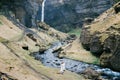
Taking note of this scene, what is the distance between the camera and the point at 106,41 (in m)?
66.6

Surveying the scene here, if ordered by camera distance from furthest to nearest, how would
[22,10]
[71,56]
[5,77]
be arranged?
1. [22,10]
2. [71,56]
3. [5,77]

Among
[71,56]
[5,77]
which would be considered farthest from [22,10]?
[5,77]

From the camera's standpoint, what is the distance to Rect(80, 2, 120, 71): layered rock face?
197 feet

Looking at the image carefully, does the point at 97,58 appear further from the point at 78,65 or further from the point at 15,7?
the point at 15,7

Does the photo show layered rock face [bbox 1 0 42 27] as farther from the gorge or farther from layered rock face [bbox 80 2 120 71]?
layered rock face [bbox 80 2 120 71]

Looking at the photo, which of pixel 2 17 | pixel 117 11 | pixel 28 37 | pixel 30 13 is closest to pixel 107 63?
pixel 117 11

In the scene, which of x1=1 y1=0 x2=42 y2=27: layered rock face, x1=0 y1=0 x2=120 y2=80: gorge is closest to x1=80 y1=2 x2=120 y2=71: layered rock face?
x1=0 y1=0 x2=120 y2=80: gorge

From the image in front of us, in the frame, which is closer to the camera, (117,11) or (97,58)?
(97,58)

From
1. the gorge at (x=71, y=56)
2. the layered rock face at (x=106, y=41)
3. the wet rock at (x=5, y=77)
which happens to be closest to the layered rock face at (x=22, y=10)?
the gorge at (x=71, y=56)

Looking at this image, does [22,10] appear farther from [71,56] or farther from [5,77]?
[5,77]

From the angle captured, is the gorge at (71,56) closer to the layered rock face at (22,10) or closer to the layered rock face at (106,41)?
the layered rock face at (106,41)

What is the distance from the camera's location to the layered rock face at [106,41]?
59.9 meters

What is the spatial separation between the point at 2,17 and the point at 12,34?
15203 mm

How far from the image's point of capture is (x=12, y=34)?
89.8 meters
